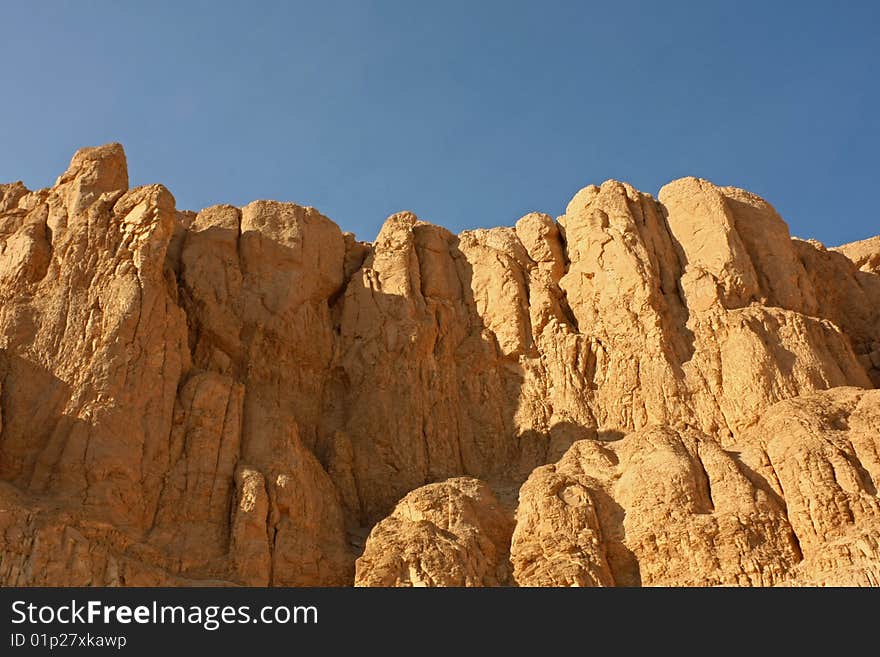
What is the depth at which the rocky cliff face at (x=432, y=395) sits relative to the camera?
28062mm

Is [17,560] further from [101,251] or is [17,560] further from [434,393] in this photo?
[434,393]

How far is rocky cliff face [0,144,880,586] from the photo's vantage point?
2806cm

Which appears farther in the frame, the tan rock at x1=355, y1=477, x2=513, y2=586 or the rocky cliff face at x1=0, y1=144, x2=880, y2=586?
the rocky cliff face at x1=0, y1=144, x2=880, y2=586

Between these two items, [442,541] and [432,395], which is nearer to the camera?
[442,541]

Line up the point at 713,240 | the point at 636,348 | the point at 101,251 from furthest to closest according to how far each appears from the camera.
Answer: the point at 713,240
the point at 636,348
the point at 101,251

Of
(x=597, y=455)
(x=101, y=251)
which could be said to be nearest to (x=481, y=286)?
(x=597, y=455)

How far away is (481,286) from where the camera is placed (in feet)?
135

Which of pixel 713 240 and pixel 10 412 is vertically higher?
pixel 713 240

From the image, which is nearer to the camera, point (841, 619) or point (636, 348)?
point (841, 619)

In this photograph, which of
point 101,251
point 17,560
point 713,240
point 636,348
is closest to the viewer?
point 17,560

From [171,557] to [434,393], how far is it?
38.2 ft

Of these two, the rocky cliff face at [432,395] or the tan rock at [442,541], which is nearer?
the tan rock at [442,541]

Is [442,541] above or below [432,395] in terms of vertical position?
below

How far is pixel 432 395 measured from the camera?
3741 centimetres
